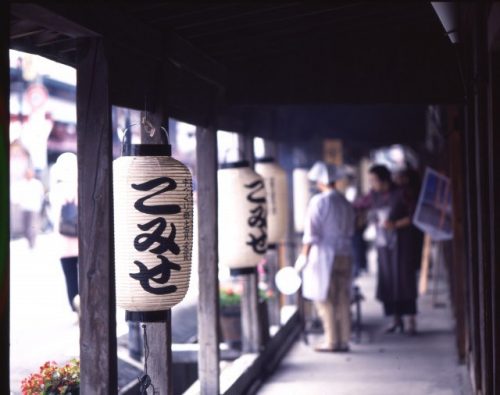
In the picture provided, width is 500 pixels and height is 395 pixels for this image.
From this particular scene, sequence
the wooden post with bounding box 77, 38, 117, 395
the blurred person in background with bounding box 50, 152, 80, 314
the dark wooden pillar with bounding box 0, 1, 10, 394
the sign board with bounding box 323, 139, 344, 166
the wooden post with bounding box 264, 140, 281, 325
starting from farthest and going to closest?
the sign board with bounding box 323, 139, 344, 166, the wooden post with bounding box 264, 140, 281, 325, the blurred person in background with bounding box 50, 152, 80, 314, the wooden post with bounding box 77, 38, 117, 395, the dark wooden pillar with bounding box 0, 1, 10, 394

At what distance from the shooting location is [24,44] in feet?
18.7

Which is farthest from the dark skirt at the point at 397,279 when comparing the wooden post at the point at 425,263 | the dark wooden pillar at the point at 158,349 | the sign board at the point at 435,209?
the dark wooden pillar at the point at 158,349

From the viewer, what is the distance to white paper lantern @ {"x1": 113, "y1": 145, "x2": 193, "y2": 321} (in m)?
5.85

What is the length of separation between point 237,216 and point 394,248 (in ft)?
15.3

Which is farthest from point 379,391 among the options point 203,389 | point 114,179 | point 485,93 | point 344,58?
point 114,179

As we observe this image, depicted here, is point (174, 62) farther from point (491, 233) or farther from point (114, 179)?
point (491, 233)

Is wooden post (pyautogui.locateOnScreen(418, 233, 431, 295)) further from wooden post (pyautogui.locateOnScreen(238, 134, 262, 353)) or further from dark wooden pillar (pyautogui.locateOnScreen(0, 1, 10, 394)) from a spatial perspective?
dark wooden pillar (pyautogui.locateOnScreen(0, 1, 10, 394))

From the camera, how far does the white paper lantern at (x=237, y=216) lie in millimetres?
9508

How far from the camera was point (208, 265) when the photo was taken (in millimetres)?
8812

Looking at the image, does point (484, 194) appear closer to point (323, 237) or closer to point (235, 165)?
point (235, 165)

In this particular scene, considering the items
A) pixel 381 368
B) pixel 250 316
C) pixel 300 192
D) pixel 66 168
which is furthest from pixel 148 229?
pixel 300 192

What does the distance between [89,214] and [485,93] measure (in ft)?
10.4

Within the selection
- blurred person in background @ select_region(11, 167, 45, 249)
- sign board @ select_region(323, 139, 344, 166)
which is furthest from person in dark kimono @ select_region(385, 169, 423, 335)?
blurred person in background @ select_region(11, 167, 45, 249)

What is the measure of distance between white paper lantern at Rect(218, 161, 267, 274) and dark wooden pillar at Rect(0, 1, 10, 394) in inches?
208
